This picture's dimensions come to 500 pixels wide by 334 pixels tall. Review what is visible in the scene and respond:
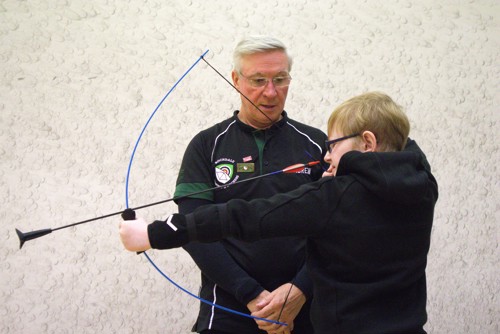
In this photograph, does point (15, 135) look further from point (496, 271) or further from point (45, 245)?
point (496, 271)

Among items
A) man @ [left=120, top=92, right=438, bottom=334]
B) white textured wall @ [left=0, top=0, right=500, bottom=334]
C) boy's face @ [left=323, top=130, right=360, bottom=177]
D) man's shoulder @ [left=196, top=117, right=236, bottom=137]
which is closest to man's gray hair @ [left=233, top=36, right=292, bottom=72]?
man's shoulder @ [left=196, top=117, right=236, bottom=137]

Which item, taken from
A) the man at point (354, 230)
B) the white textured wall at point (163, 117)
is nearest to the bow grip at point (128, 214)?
the man at point (354, 230)

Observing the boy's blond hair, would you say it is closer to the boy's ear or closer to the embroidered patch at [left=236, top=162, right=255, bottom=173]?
the boy's ear

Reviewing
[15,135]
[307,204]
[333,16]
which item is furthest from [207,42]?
[307,204]

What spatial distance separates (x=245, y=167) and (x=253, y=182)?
4cm

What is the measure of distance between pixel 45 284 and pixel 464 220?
5.23 feet

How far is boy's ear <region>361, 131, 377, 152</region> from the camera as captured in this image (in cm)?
116

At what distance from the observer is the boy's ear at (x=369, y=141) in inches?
45.8

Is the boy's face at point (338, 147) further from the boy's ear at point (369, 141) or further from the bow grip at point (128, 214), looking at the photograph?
the bow grip at point (128, 214)

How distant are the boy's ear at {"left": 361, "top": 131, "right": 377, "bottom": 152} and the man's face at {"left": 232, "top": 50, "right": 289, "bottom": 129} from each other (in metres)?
0.39

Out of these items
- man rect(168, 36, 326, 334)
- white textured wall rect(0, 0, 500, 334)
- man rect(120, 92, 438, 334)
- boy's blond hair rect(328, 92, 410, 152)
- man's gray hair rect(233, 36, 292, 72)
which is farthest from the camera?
white textured wall rect(0, 0, 500, 334)

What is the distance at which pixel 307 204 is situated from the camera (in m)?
1.07

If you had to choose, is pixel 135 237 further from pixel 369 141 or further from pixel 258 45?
pixel 258 45

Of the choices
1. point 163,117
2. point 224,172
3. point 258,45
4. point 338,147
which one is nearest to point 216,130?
point 224,172
